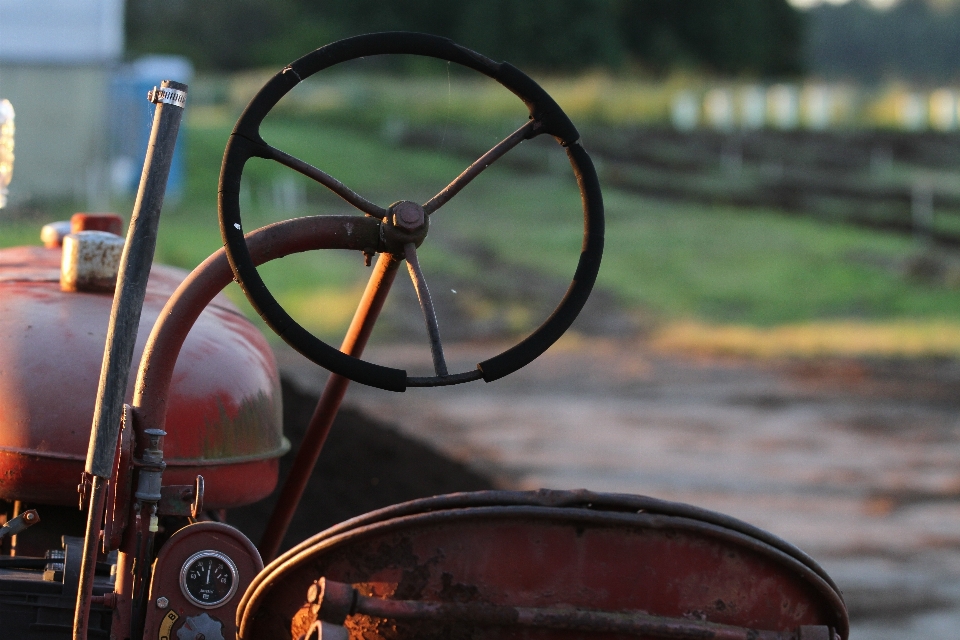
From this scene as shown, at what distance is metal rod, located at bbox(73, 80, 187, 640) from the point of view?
1.87 m

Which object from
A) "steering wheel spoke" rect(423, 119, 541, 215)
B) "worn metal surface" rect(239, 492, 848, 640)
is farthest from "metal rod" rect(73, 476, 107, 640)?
"steering wheel spoke" rect(423, 119, 541, 215)

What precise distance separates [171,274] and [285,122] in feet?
75.2

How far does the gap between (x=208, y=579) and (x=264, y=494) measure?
2.50ft

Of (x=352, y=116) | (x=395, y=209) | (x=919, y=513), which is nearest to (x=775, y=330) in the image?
(x=919, y=513)

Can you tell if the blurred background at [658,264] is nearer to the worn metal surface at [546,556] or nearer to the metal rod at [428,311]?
the metal rod at [428,311]

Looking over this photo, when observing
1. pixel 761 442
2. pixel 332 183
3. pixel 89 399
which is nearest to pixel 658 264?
pixel 761 442

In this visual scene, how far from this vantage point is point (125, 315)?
1.91m

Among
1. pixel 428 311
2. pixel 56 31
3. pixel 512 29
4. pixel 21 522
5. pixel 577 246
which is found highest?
pixel 512 29

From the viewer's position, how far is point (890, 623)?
18.4ft

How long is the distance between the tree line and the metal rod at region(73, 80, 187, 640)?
1476 inches

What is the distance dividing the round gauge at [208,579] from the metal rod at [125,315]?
197 millimetres

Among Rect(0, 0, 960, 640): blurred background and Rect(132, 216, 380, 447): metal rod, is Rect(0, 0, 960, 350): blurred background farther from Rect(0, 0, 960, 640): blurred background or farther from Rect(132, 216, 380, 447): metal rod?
Rect(132, 216, 380, 447): metal rod

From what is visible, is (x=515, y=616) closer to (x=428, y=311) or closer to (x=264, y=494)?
(x=428, y=311)

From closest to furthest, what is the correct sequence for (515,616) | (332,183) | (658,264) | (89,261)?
1. (515,616)
2. (332,183)
3. (89,261)
4. (658,264)
